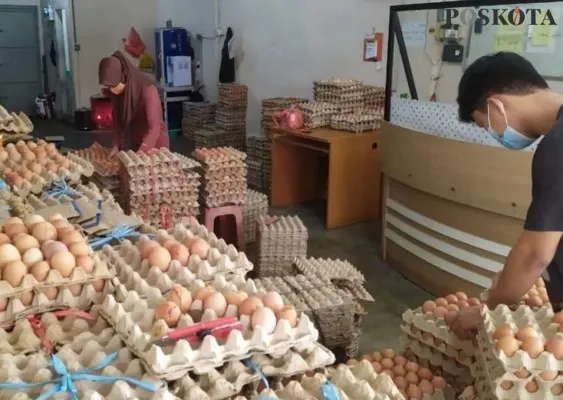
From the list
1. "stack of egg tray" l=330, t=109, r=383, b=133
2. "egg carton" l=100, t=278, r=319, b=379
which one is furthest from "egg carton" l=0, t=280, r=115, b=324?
"stack of egg tray" l=330, t=109, r=383, b=133

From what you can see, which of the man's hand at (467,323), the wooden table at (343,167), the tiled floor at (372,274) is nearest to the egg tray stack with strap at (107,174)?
the tiled floor at (372,274)

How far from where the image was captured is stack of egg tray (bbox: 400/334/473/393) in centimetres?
201

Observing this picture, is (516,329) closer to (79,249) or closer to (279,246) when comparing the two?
(79,249)

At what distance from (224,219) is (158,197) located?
1.05 metres

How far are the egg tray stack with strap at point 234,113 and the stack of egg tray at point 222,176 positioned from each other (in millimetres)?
3706

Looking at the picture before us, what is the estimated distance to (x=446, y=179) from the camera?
164 inches

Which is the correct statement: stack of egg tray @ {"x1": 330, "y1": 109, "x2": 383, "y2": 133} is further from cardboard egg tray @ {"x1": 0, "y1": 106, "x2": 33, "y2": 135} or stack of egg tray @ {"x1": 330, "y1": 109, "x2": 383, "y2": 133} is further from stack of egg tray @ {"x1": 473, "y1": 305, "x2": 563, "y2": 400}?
stack of egg tray @ {"x1": 473, "y1": 305, "x2": 563, "y2": 400}

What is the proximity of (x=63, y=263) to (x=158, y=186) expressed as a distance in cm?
258

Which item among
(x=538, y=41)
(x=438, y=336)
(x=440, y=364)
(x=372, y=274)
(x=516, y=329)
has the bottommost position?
(x=372, y=274)

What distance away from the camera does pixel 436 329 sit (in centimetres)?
202

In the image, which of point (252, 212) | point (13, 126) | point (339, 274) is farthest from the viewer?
point (252, 212)

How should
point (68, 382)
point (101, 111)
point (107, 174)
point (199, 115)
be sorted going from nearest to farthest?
point (68, 382)
point (107, 174)
point (199, 115)
point (101, 111)

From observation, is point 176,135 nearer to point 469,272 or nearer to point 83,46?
point 83,46

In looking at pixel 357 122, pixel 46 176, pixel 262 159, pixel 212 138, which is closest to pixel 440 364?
pixel 46 176
